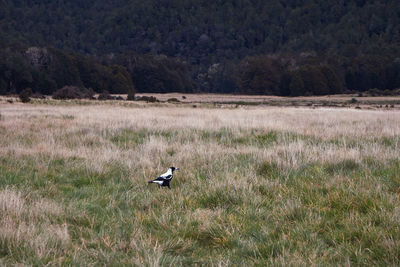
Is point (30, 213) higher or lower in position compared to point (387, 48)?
lower

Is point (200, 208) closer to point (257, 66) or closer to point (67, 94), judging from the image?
point (67, 94)

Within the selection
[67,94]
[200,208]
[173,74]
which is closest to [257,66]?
[173,74]

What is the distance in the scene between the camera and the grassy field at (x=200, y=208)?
3.89 meters

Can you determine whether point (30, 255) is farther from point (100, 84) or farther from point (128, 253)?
point (100, 84)

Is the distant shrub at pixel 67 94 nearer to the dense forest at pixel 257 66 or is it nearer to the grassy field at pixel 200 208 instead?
the dense forest at pixel 257 66

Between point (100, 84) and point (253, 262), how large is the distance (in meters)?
93.1

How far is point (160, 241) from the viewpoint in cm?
425

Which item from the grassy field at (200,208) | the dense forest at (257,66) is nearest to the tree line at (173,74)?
the dense forest at (257,66)

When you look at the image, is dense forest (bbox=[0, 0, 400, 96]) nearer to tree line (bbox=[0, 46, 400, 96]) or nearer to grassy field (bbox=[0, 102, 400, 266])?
tree line (bbox=[0, 46, 400, 96])

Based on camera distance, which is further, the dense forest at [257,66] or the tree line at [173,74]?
Result: the dense forest at [257,66]

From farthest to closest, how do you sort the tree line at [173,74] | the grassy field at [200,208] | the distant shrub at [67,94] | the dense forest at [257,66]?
the dense forest at [257,66] < the tree line at [173,74] < the distant shrub at [67,94] < the grassy field at [200,208]

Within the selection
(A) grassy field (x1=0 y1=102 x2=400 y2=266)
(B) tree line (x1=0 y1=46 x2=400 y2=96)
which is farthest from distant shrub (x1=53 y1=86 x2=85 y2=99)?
(A) grassy field (x1=0 y1=102 x2=400 y2=266)

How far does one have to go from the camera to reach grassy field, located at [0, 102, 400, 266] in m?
3.89

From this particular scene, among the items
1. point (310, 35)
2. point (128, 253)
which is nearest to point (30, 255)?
point (128, 253)
